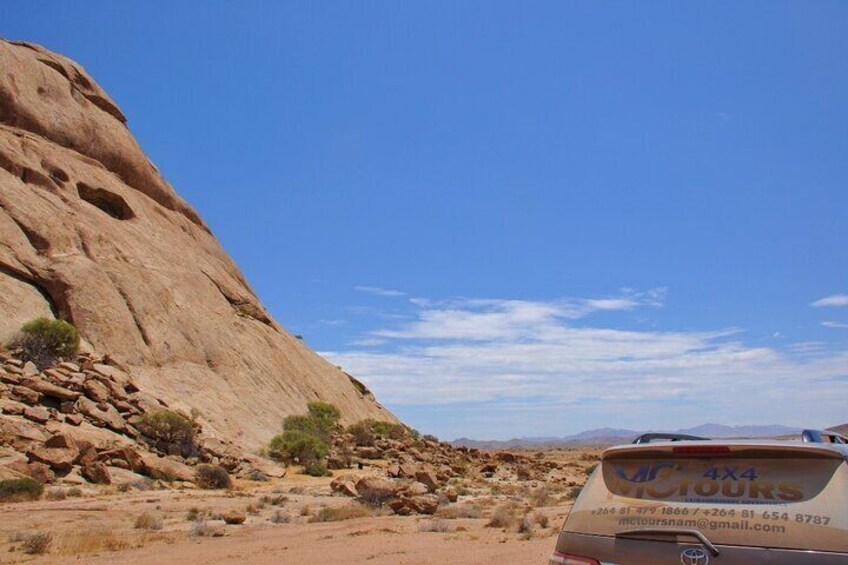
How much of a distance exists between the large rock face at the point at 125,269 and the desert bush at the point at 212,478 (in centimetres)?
756

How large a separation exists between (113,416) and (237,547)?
17.1 metres

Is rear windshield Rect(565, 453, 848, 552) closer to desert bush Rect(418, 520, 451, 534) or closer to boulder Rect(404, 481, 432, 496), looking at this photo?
desert bush Rect(418, 520, 451, 534)

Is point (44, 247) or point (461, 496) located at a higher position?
point (44, 247)

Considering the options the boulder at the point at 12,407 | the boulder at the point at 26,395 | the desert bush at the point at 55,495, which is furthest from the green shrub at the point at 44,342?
the desert bush at the point at 55,495

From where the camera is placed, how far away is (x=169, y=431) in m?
27.6

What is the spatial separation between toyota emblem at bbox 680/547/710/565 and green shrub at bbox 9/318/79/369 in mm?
30232

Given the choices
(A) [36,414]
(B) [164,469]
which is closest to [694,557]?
(B) [164,469]

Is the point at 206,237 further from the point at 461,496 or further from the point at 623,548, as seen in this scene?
the point at 623,548

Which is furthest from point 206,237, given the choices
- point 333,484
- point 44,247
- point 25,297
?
point 333,484

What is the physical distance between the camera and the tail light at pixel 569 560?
4271 mm

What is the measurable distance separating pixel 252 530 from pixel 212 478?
1037cm

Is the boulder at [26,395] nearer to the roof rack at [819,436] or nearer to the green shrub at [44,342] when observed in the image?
the green shrub at [44,342]

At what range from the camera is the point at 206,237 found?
5494 centimetres

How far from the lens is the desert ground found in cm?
1126
